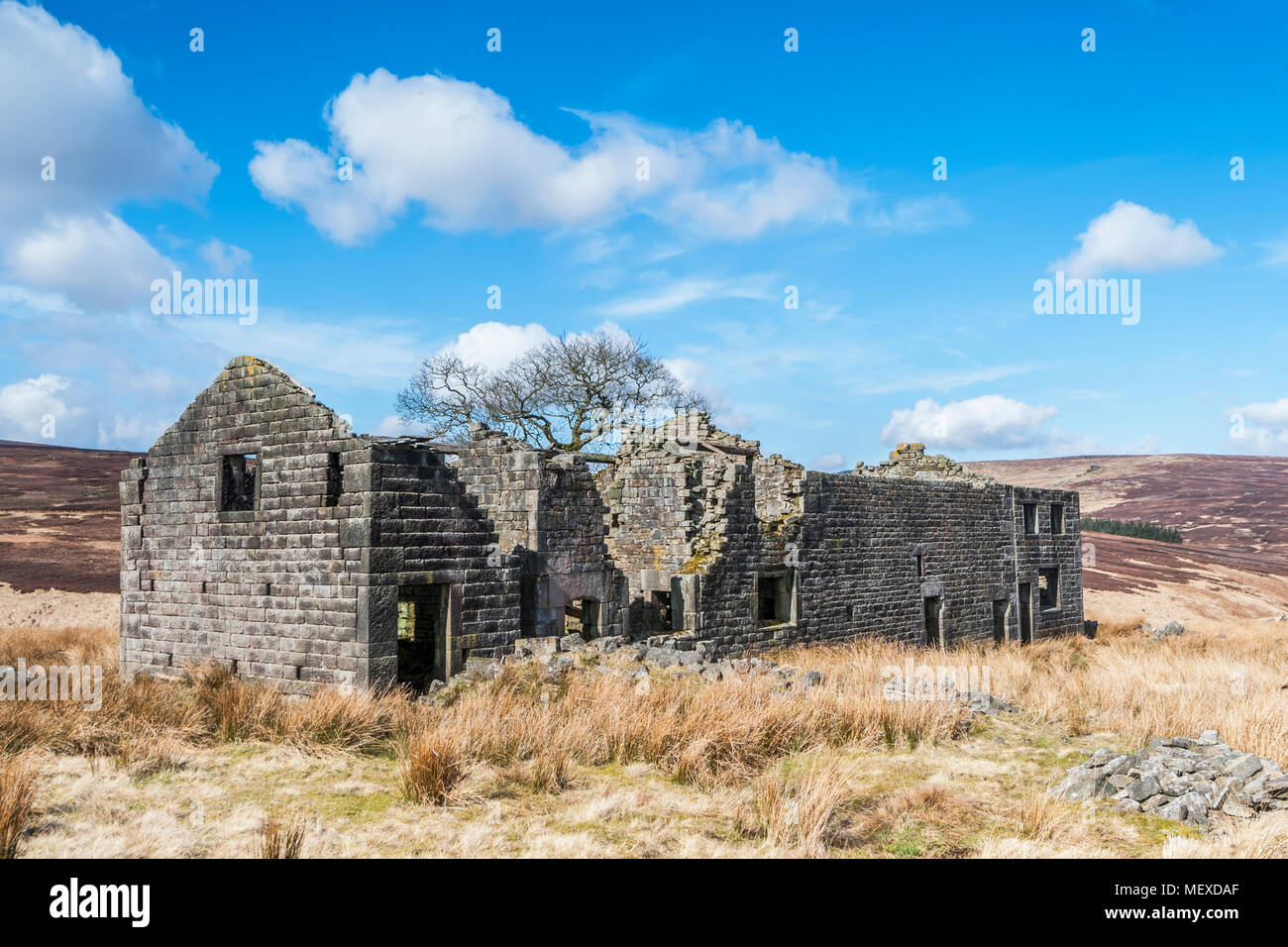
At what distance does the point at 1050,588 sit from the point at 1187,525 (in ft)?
200

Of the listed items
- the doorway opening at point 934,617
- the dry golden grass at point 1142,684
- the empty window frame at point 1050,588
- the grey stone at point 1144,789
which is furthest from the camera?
the empty window frame at point 1050,588

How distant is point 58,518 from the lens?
115 ft

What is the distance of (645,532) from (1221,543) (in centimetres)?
6838

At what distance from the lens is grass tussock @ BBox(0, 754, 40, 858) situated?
526 centimetres

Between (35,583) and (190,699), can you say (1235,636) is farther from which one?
(35,583)

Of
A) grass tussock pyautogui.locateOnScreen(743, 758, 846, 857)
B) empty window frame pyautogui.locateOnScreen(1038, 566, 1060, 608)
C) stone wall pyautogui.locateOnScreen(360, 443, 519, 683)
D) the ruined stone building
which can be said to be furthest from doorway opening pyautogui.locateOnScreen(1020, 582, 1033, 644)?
grass tussock pyautogui.locateOnScreen(743, 758, 846, 857)

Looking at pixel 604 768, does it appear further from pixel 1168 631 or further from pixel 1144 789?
pixel 1168 631

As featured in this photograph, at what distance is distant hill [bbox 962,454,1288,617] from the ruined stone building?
25.9 m

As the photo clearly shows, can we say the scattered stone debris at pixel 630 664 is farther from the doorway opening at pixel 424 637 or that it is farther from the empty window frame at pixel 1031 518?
the empty window frame at pixel 1031 518

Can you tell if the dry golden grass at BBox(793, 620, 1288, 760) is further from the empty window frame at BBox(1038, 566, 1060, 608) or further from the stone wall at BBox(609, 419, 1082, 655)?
the empty window frame at BBox(1038, 566, 1060, 608)

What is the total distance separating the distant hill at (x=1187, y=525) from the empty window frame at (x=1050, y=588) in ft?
45.6

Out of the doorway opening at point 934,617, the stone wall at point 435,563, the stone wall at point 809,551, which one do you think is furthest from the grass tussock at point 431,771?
the doorway opening at point 934,617

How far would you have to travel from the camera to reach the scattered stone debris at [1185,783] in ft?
21.3

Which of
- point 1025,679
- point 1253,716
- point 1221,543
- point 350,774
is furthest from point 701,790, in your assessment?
point 1221,543
